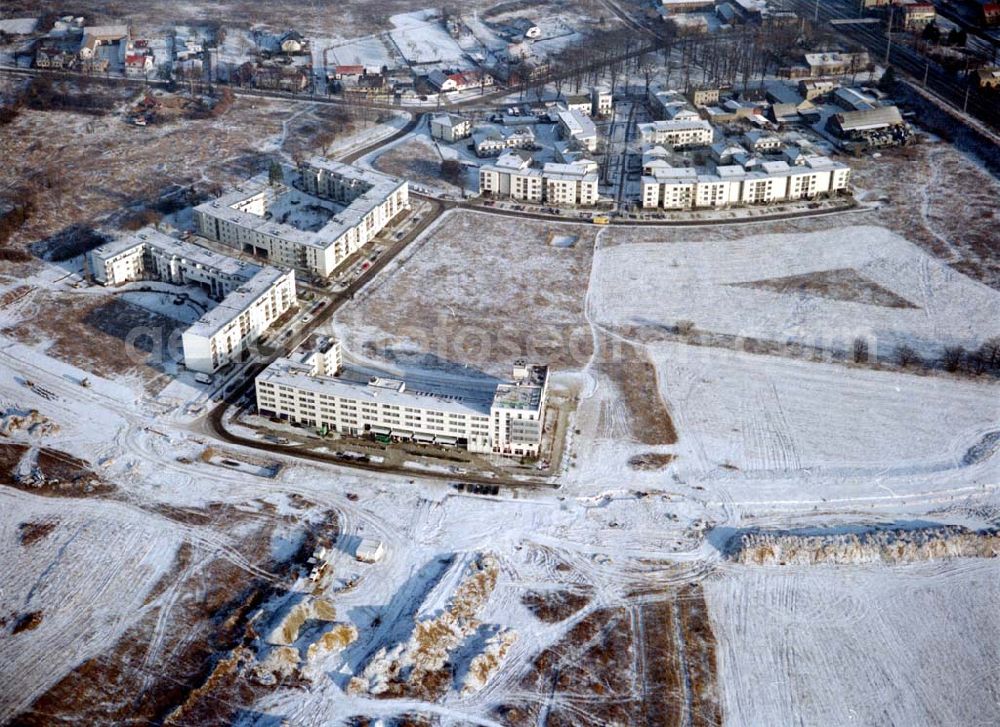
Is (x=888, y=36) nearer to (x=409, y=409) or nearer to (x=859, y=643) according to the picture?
(x=409, y=409)

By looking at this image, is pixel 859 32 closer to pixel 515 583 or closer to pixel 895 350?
pixel 895 350

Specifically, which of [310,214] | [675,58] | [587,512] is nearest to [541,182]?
[310,214]

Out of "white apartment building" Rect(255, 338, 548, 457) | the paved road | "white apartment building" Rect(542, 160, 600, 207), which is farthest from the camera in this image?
the paved road

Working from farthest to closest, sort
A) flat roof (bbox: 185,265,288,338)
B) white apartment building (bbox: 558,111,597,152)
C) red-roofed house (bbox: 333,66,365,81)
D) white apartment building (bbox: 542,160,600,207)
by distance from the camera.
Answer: red-roofed house (bbox: 333,66,365,81)
white apartment building (bbox: 558,111,597,152)
white apartment building (bbox: 542,160,600,207)
flat roof (bbox: 185,265,288,338)

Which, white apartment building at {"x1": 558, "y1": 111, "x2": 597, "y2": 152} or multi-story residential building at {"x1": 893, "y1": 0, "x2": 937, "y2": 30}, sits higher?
multi-story residential building at {"x1": 893, "y1": 0, "x2": 937, "y2": 30}

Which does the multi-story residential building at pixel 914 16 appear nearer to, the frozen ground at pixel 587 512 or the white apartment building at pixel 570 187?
the white apartment building at pixel 570 187

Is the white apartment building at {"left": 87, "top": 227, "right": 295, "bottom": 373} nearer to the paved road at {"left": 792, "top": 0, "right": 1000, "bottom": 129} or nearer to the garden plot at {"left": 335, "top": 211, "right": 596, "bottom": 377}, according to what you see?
the garden plot at {"left": 335, "top": 211, "right": 596, "bottom": 377}

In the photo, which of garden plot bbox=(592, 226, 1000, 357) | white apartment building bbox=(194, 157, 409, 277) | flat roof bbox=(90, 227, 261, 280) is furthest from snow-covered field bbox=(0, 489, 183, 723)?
garden plot bbox=(592, 226, 1000, 357)
